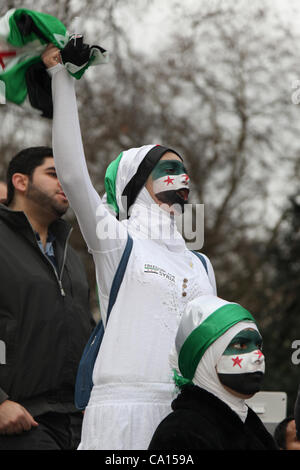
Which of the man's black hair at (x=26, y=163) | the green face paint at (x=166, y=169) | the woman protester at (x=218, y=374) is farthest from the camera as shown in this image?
the man's black hair at (x=26, y=163)

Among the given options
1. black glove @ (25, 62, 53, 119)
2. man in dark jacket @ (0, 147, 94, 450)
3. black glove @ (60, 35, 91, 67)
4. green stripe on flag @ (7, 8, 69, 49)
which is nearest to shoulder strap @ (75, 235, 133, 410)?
man in dark jacket @ (0, 147, 94, 450)

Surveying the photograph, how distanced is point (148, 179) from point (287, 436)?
1695 millimetres

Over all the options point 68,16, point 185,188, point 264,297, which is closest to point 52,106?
point 185,188

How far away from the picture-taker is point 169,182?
4.00 metres

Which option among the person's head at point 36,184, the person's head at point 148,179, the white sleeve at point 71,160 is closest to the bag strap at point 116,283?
the white sleeve at point 71,160

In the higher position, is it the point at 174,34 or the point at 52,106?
the point at 174,34

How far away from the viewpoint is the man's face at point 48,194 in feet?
16.0

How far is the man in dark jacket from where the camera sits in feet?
14.0

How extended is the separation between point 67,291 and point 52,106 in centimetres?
135

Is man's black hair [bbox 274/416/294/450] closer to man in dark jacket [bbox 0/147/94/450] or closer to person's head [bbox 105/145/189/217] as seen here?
man in dark jacket [bbox 0/147/94/450]

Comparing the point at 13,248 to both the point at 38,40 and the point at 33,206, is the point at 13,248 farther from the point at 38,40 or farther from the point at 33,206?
the point at 38,40

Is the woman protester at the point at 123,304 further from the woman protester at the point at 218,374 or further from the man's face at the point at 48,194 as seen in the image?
the man's face at the point at 48,194

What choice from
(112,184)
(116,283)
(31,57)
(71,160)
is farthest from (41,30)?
(116,283)

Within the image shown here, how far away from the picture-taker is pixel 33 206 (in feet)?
16.1
